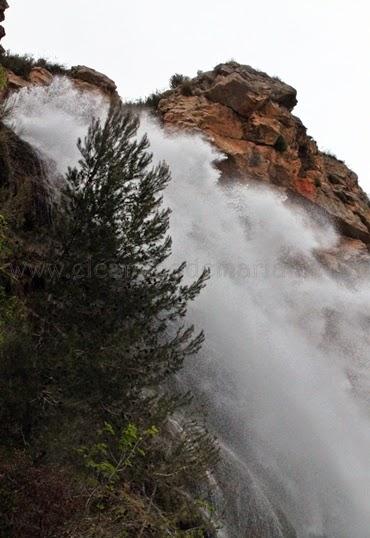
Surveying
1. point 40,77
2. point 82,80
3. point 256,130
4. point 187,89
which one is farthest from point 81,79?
point 256,130

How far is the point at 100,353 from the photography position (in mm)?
9805

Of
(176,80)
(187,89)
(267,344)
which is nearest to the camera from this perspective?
(267,344)

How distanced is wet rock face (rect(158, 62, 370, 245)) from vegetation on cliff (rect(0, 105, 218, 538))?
628 inches

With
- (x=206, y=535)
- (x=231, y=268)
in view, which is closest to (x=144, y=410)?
(x=206, y=535)

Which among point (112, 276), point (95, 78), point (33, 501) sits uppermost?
point (95, 78)

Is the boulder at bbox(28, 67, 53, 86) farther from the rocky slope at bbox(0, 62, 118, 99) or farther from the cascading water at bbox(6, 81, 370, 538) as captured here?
the cascading water at bbox(6, 81, 370, 538)

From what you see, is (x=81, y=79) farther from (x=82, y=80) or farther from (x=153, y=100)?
(x=153, y=100)

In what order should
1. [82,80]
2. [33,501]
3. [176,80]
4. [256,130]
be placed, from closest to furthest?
[33,501] → [82,80] → [256,130] → [176,80]

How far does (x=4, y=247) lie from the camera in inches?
402

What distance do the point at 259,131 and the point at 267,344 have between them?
478 inches

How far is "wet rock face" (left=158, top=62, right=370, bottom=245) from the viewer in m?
27.7

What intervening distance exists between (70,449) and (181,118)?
69.7ft

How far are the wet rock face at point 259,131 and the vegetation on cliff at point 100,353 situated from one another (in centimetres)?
1595

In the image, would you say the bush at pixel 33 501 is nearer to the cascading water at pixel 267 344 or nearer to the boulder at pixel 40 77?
the cascading water at pixel 267 344
